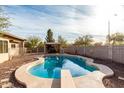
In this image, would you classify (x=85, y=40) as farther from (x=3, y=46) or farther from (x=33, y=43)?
(x=3, y=46)

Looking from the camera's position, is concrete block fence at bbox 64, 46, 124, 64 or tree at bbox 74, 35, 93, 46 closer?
concrete block fence at bbox 64, 46, 124, 64

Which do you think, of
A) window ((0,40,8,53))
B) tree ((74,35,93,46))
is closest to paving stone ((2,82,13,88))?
window ((0,40,8,53))

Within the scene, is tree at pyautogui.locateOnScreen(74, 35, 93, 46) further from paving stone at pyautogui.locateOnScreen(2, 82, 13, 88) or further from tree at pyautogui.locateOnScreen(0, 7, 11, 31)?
paving stone at pyautogui.locateOnScreen(2, 82, 13, 88)

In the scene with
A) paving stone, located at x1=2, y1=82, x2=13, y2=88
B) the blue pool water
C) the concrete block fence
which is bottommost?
the blue pool water

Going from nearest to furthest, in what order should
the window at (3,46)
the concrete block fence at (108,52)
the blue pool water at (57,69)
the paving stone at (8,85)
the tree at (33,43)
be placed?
the paving stone at (8,85) < the blue pool water at (57,69) < the concrete block fence at (108,52) < the window at (3,46) < the tree at (33,43)

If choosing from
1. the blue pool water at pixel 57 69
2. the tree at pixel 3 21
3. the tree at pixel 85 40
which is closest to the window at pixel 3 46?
the blue pool water at pixel 57 69

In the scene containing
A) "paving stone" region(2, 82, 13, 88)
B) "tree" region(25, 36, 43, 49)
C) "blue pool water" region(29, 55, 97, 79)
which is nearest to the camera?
"paving stone" region(2, 82, 13, 88)

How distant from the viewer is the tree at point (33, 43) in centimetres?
3617

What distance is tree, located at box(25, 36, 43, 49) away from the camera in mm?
36166

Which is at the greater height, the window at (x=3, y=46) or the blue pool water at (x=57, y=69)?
the window at (x=3, y=46)

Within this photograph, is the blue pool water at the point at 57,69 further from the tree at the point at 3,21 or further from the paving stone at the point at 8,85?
the tree at the point at 3,21

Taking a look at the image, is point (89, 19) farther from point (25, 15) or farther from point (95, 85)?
point (95, 85)
